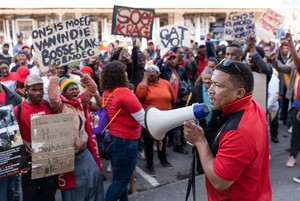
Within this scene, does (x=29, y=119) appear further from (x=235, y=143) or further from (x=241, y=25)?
(x=241, y=25)

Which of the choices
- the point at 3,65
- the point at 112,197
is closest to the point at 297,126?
the point at 112,197

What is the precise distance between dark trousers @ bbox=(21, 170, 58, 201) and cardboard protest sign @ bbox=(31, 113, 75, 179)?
0.17 metres

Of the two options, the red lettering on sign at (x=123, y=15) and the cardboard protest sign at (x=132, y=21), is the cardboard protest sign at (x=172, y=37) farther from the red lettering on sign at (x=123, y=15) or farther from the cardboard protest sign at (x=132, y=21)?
the red lettering on sign at (x=123, y=15)

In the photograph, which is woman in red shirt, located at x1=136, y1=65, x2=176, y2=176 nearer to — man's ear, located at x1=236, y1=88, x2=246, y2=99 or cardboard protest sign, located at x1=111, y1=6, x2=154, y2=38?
cardboard protest sign, located at x1=111, y1=6, x2=154, y2=38

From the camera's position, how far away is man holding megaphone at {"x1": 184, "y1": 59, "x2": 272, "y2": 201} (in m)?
1.69

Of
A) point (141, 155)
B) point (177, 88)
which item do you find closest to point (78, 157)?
point (141, 155)

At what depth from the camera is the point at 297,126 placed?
5215mm

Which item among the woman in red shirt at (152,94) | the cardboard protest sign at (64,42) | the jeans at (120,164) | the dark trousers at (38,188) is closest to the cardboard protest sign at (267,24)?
the woman in red shirt at (152,94)

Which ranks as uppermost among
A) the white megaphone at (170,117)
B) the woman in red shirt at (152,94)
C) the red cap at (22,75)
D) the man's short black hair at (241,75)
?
the man's short black hair at (241,75)

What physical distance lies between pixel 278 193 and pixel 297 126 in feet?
4.28

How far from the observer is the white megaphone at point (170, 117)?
6.12ft

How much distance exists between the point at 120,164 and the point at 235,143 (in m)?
2.01

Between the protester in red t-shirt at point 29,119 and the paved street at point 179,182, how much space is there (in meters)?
1.24
